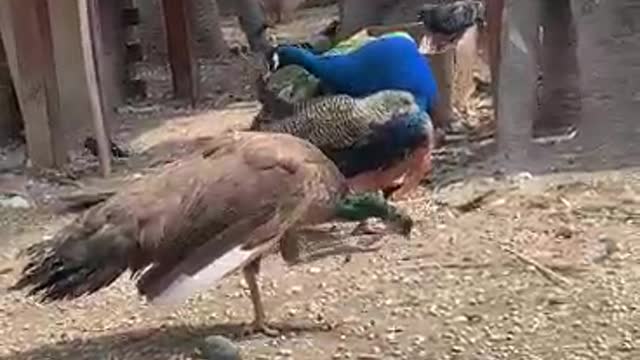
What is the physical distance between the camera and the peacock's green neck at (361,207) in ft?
15.3

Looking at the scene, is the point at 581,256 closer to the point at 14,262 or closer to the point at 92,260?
the point at 92,260

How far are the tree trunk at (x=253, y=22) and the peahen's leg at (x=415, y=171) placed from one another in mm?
3978

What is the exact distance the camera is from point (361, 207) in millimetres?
4754

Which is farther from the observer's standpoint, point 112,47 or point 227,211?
point 112,47

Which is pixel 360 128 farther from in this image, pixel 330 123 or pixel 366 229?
pixel 366 229

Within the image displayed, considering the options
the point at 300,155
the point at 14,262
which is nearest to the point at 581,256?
the point at 300,155

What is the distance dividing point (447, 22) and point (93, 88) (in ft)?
5.75

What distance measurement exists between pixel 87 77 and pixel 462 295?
10.8ft

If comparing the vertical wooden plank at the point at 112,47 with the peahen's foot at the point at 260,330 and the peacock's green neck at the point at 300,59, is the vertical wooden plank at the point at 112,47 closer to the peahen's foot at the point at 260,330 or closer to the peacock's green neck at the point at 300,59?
the peacock's green neck at the point at 300,59

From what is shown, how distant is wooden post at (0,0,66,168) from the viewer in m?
7.29

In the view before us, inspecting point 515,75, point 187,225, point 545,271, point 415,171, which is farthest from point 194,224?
point 515,75

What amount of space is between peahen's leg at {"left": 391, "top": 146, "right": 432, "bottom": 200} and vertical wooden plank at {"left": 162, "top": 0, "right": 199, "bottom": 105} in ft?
11.1

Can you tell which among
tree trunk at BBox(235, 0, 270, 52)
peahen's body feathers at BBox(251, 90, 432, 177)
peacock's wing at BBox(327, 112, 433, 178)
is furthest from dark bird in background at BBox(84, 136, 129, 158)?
tree trunk at BBox(235, 0, 270, 52)

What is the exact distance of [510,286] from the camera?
15.0 feet
